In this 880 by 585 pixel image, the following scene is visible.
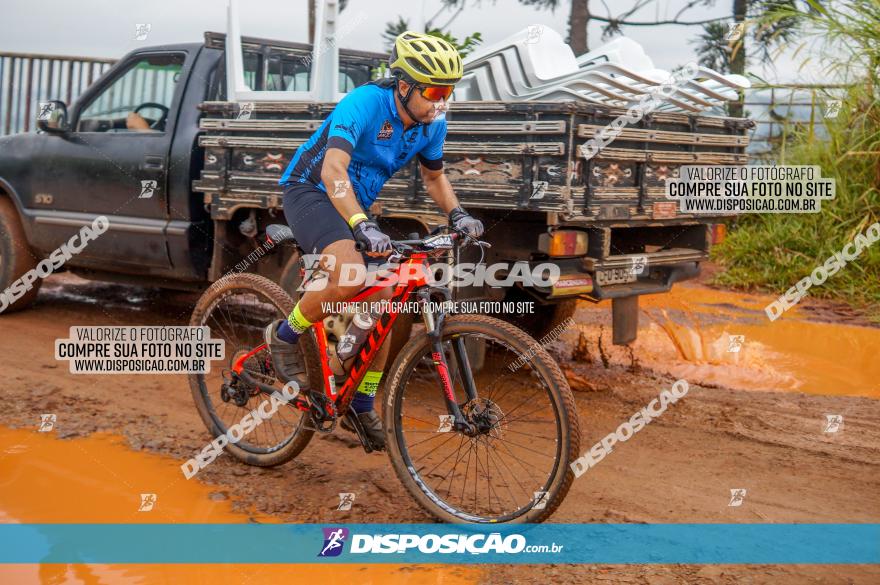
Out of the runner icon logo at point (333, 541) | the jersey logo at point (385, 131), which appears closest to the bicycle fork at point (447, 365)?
the runner icon logo at point (333, 541)

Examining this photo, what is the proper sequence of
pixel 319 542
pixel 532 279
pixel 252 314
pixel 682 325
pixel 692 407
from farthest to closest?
pixel 682 325 < pixel 692 407 < pixel 532 279 < pixel 252 314 < pixel 319 542

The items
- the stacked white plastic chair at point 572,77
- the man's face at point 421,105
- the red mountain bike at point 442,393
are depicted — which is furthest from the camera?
the stacked white plastic chair at point 572,77

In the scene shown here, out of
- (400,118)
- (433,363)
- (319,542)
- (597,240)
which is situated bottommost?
(319,542)

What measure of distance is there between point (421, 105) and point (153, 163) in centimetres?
353

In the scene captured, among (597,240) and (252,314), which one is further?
(597,240)

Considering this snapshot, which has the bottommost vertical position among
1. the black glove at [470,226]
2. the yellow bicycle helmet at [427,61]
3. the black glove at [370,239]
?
the black glove at [370,239]

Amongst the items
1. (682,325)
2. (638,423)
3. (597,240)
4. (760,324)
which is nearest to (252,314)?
(597,240)

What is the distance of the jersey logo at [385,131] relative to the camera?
4.06m

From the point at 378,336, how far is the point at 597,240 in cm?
193

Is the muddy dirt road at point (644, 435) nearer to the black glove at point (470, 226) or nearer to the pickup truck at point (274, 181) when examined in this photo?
the pickup truck at point (274, 181)

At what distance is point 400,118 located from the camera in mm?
4082

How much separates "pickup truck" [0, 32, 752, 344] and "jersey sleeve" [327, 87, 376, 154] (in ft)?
4.30

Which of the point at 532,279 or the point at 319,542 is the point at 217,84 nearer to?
the point at 532,279

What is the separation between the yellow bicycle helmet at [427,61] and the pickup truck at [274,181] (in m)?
1.18
